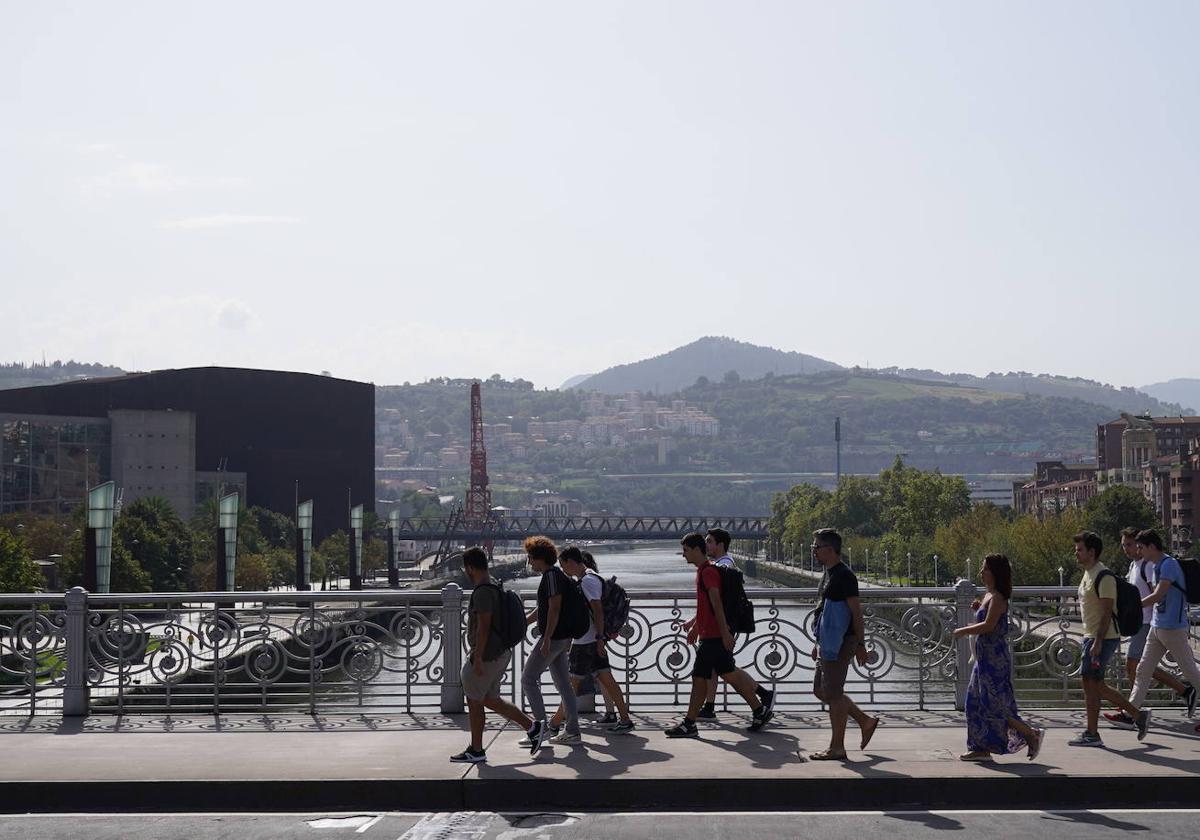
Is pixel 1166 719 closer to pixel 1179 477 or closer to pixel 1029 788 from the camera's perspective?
pixel 1029 788

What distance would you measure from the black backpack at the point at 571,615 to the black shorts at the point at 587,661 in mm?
920

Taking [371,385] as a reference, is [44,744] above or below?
below

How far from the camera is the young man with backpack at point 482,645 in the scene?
39.9 feet

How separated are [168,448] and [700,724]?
97.2 m

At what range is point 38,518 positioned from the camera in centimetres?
8369

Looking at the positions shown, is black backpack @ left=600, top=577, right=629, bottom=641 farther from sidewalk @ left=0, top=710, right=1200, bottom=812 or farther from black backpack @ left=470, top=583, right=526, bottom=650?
black backpack @ left=470, top=583, right=526, bottom=650

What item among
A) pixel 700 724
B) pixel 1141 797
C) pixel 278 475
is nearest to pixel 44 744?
pixel 700 724

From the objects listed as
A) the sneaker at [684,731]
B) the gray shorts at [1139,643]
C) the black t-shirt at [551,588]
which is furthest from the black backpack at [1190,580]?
the black t-shirt at [551,588]

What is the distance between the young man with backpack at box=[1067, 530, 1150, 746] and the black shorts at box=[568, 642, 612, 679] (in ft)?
13.9

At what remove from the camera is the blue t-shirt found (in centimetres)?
1329

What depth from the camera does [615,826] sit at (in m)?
10.3

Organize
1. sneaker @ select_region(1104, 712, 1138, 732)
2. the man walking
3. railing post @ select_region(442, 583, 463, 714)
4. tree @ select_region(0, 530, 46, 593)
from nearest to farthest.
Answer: the man walking → sneaker @ select_region(1104, 712, 1138, 732) → railing post @ select_region(442, 583, 463, 714) → tree @ select_region(0, 530, 46, 593)

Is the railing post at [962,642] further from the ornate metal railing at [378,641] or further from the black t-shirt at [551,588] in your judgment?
the black t-shirt at [551,588]

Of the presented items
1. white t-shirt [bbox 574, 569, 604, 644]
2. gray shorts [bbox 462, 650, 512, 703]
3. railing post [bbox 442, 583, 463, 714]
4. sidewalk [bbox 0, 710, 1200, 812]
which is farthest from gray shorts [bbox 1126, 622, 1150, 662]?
railing post [bbox 442, 583, 463, 714]
